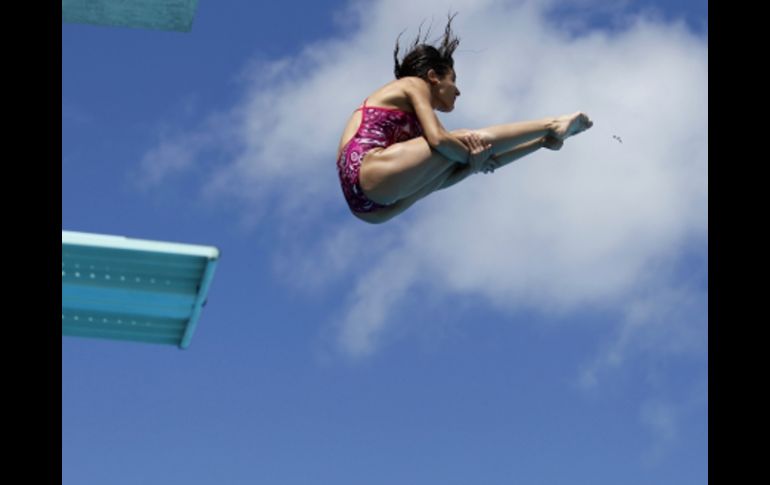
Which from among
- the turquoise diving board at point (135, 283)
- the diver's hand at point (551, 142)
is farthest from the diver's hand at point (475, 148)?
the turquoise diving board at point (135, 283)

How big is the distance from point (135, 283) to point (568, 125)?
123 inches

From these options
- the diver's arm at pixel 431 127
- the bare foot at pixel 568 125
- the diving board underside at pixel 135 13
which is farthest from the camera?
the diving board underside at pixel 135 13

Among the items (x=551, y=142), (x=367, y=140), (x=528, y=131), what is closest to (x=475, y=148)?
(x=528, y=131)

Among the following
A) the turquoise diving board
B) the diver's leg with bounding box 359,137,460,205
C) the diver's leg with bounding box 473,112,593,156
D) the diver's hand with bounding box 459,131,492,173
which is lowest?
the turquoise diving board

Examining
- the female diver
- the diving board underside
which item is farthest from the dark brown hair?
the diving board underside

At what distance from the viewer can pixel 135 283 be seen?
306 inches

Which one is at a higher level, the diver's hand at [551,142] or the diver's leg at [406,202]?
the diver's hand at [551,142]

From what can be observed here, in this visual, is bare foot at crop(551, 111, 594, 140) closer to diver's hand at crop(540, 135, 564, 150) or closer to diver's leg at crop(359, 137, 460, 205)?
diver's hand at crop(540, 135, 564, 150)

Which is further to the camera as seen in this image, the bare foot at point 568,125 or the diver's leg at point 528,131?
the bare foot at point 568,125

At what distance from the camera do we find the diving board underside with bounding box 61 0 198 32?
524 inches

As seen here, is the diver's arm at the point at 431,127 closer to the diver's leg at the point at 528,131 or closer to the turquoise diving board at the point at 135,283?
the diver's leg at the point at 528,131

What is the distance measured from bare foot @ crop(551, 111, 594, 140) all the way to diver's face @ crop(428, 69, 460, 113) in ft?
2.47

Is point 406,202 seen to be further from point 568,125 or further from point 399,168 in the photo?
point 568,125

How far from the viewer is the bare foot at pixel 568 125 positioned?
789 centimetres
